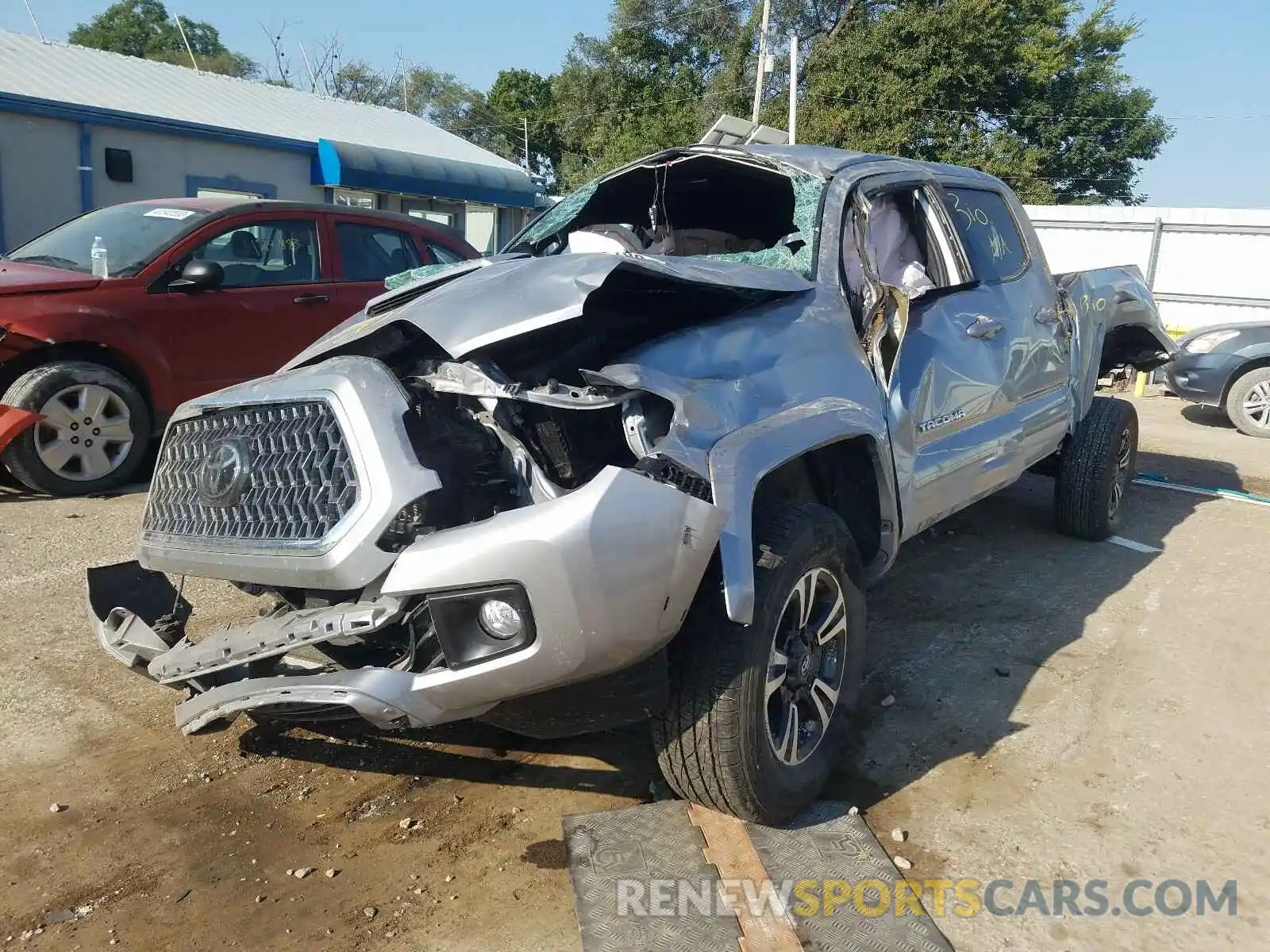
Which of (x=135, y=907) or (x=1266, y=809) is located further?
(x=1266, y=809)

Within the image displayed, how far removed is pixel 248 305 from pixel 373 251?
1.09 meters

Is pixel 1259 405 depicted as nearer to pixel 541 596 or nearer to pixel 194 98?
pixel 541 596

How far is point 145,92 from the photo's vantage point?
16.4 m

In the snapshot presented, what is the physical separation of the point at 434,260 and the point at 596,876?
235 inches

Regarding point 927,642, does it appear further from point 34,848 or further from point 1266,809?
point 34,848

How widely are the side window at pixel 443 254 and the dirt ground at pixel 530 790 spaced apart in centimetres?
380

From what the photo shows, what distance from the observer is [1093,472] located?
556 centimetres

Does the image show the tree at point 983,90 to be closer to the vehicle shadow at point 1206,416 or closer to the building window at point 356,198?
the building window at point 356,198

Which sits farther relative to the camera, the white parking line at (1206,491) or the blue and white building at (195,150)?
the blue and white building at (195,150)

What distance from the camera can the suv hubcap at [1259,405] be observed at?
10.3 m

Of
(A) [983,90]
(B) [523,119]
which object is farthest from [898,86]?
(B) [523,119]

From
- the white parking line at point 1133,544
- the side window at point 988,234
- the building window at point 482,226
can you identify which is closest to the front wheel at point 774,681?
the side window at point 988,234

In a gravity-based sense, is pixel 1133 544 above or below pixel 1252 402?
below

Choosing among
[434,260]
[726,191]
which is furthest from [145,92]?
[726,191]
